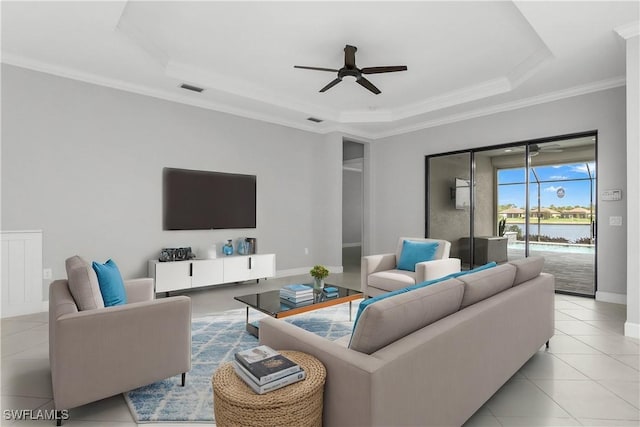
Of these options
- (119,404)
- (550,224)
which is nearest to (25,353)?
(119,404)

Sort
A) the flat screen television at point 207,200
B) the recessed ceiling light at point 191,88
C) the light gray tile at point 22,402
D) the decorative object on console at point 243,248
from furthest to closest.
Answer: the decorative object on console at point 243,248, the flat screen television at point 207,200, the recessed ceiling light at point 191,88, the light gray tile at point 22,402

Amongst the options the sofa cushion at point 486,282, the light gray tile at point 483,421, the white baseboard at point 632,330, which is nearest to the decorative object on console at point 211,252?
the sofa cushion at point 486,282

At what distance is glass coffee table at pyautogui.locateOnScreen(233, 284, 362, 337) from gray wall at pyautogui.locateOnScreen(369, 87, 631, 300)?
11.5 feet

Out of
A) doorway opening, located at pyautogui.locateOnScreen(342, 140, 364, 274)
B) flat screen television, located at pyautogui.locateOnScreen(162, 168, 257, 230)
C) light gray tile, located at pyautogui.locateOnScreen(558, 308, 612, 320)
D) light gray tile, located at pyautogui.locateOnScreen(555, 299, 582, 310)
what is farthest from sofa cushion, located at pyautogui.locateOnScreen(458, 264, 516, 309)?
doorway opening, located at pyautogui.locateOnScreen(342, 140, 364, 274)

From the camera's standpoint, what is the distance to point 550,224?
16.7 ft

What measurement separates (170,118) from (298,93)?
6.18 ft

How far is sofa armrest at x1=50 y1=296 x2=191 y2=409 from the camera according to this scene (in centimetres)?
181

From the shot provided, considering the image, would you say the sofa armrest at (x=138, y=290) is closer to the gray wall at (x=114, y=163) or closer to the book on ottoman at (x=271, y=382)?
the book on ottoman at (x=271, y=382)

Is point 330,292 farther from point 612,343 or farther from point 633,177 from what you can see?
point 633,177

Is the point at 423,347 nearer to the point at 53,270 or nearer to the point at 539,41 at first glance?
the point at 539,41

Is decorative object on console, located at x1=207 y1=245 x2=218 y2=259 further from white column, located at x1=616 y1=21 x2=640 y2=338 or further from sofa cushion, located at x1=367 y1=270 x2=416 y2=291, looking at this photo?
white column, located at x1=616 y1=21 x2=640 y2=338

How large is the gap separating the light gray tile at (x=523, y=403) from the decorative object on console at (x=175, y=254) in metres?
3.99

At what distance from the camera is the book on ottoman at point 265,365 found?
4.24 ft

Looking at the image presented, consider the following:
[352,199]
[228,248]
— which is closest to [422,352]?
[228,248]
